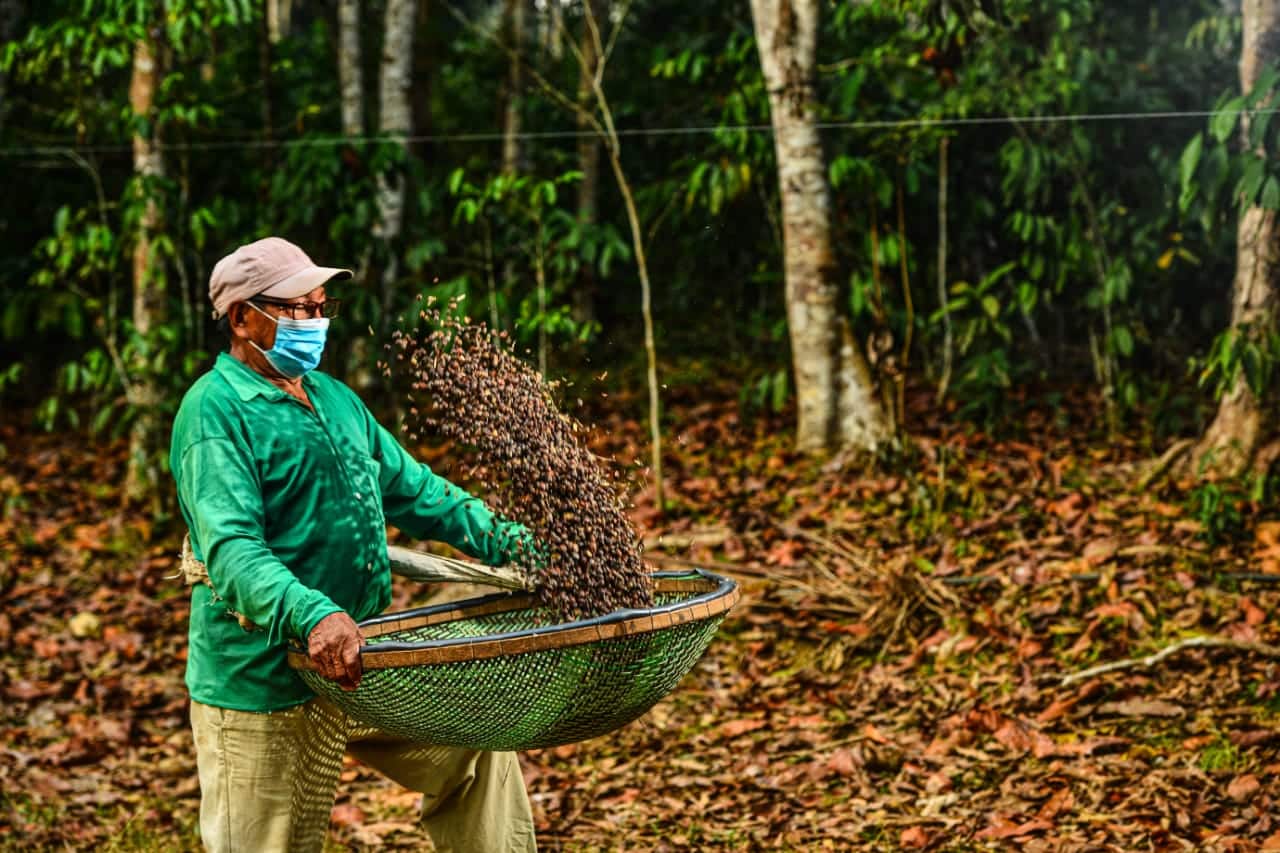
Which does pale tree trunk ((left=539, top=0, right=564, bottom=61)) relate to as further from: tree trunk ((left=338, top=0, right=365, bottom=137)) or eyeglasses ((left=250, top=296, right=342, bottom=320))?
eyeglasses ((left=250, top=296, right=342, bottom=320))

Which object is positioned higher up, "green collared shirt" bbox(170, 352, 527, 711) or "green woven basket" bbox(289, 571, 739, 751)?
"green collared shirt" bbox(170, 352, 527, 711)

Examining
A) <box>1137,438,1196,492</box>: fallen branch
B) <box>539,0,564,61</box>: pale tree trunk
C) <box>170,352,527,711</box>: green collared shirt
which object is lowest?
<box>1137,438,1196,492</box>: fallen branch

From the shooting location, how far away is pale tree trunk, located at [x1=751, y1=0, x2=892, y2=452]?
7.00 m

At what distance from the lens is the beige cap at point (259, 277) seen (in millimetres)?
2619

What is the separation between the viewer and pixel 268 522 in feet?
8.45

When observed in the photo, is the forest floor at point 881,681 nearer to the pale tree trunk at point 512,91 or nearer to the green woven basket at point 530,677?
the green woven basket at point 530,677

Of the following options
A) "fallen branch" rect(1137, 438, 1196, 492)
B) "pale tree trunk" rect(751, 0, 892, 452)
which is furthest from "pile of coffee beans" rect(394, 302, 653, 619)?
"pale tree trunk" rect(751, 0, 892, 452)

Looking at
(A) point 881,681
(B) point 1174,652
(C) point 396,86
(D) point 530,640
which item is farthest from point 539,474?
(C) point 396,86

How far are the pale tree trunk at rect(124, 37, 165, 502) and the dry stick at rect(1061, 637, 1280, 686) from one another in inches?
201

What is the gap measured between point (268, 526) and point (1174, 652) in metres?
3.22

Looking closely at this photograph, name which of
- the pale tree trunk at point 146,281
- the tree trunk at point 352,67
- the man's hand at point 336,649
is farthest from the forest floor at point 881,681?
the tree trunk at point 352,67

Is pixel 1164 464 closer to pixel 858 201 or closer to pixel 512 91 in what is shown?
pixel 858 201

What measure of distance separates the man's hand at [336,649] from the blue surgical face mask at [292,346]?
58 cm

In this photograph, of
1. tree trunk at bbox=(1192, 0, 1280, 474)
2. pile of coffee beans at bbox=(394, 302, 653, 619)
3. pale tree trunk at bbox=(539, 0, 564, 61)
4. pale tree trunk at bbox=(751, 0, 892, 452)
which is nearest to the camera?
pile of coffee beans at bbox=(394, 302, 653, 619)
